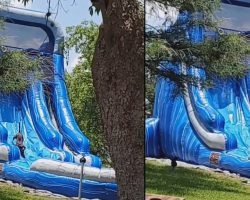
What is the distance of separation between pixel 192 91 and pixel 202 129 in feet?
1.28

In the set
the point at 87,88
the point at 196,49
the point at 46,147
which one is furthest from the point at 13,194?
the point at 196,49

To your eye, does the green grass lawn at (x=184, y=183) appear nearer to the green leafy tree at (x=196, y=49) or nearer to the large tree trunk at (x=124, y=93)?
the green leafy tree at (x=196, y=49)

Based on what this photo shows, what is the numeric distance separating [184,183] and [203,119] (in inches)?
15.6

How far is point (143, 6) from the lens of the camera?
1.89 meters

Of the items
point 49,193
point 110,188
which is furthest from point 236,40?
point 49,193

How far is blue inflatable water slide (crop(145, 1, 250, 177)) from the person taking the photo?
Result: 2669 millimetres

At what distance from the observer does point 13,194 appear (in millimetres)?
5844

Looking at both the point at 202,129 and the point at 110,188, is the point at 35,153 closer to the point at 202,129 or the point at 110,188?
the point at 110,188

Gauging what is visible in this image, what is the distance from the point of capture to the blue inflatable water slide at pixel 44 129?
538 cm

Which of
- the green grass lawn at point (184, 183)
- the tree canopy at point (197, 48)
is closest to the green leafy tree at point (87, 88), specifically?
the tree canopy at point (197, 48)

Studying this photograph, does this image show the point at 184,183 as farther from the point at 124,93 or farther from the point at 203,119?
the point at 124,93

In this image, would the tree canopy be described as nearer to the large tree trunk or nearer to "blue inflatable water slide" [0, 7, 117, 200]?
the large tree trunk

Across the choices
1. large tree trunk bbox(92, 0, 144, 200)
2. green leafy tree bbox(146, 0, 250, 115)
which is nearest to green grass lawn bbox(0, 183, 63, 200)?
green leafy tree bbox(146, 0, 250, 115)

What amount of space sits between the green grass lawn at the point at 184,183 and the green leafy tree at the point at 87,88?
1.47 metres
